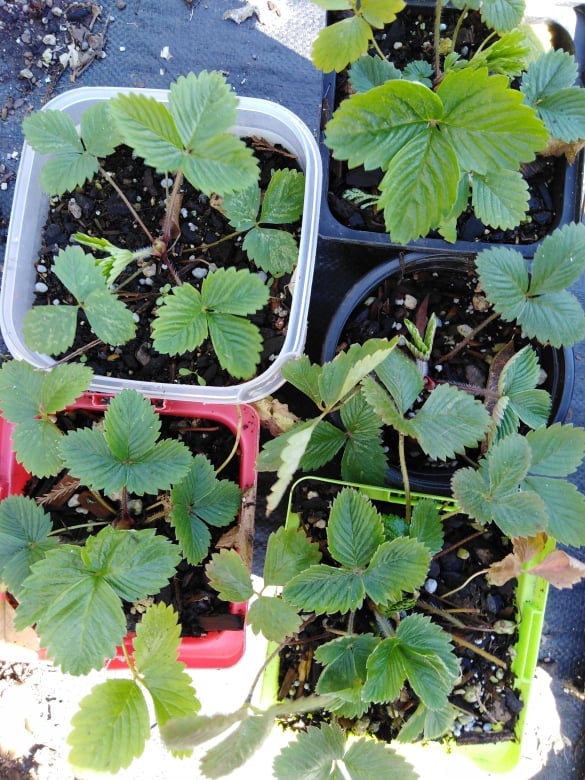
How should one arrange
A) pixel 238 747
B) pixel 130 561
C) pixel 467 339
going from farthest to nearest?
pixel 467 339
pixel 130 561
pixel 238 747

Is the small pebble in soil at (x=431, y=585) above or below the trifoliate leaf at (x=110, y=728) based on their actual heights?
above

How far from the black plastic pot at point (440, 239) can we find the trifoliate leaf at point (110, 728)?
2.36 feet

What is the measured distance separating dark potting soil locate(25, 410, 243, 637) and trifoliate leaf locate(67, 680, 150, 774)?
209mm

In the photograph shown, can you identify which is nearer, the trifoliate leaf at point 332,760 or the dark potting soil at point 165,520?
the trifoliate leaf at point 332,760

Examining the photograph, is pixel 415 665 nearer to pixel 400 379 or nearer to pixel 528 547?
pixel 528 547

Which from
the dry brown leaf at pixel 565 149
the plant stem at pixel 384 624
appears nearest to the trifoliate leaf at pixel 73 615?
the plant stem at pixel 384 624

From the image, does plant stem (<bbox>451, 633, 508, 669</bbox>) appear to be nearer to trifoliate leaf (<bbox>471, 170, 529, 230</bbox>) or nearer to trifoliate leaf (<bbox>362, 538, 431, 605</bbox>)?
trifoliate leaf (<bbox>362, 538, 431, 605</bbox>)

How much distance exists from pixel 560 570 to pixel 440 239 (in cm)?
53

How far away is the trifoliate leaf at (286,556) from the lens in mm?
883

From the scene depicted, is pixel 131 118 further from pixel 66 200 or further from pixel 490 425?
pixel 490 425

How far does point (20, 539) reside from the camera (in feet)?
2.97

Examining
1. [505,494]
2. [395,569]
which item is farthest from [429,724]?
[505,494]

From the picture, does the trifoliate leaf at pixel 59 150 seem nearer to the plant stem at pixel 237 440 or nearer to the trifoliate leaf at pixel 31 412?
the trifoliate leaf at pixel 31 412

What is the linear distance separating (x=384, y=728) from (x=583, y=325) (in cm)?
65
